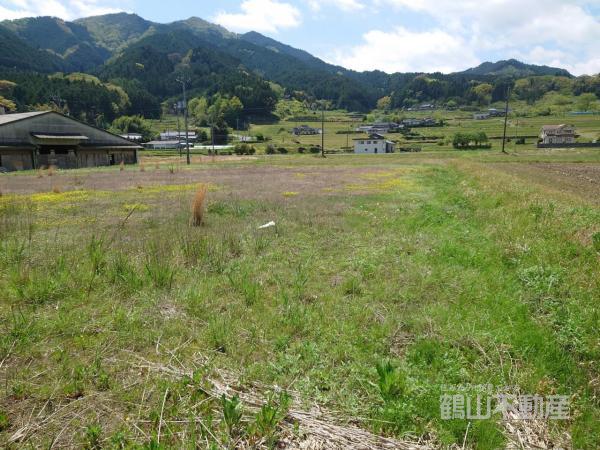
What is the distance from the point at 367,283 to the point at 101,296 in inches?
172

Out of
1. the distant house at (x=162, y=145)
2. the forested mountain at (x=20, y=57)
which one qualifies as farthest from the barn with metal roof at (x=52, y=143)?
the forested mountain at (x=20, y=57)

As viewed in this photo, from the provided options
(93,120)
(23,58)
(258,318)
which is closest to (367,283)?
(258,318)

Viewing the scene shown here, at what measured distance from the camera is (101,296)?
5426 mm

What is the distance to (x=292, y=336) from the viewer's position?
4613 mm

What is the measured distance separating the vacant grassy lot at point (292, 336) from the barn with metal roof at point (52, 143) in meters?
40.6

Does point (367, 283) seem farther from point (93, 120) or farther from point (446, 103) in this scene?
point (446, 103)

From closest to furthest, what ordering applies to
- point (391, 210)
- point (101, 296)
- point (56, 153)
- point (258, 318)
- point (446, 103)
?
point (258, 318), point (101, 296), point (391, 210), point (56, 153), point (446, 103)

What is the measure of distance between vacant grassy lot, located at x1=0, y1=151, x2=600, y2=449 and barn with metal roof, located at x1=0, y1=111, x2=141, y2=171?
4063 cm

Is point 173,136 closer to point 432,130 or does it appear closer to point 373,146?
point 373,146

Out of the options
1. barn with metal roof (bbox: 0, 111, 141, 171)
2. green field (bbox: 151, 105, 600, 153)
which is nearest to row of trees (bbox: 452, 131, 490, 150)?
green field (bbox: 151, 105, 600, 153)

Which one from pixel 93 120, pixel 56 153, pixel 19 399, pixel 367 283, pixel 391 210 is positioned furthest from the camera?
pixel 93 120

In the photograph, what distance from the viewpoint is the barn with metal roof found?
131 feet

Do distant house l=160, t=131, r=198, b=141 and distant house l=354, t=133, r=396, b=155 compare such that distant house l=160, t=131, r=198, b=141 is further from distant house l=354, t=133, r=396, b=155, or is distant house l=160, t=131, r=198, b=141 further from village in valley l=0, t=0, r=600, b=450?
village in valley l=0, t=0, r=600, b=450

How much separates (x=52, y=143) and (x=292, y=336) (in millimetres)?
50589
